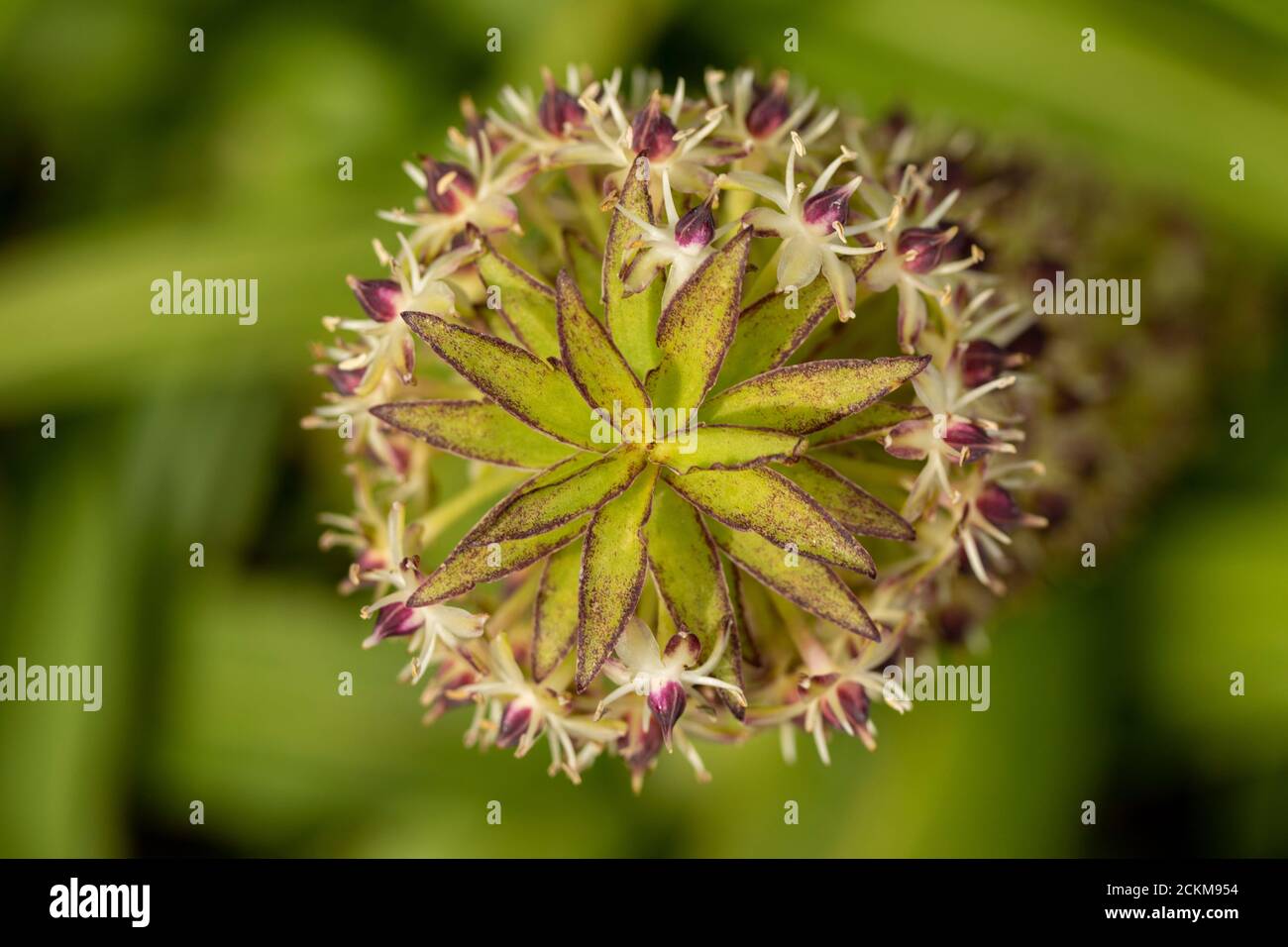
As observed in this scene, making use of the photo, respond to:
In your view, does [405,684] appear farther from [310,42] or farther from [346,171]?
[310,42]

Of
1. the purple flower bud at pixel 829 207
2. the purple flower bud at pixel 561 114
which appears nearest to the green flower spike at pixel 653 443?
the purple flower bud at pixel 829 207

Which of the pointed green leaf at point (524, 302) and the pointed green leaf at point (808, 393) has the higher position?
the pointed green leaf at point (524, 302)

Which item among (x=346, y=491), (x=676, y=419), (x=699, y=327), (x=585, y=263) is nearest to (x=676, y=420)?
(x=676, y=419)

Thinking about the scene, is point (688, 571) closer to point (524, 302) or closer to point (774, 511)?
point (774, 511)

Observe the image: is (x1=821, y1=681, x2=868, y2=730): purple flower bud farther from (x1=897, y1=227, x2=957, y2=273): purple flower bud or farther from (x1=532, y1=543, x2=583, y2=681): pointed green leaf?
(x1=897, y1=227, x2=957, y2=273): purple flower bud

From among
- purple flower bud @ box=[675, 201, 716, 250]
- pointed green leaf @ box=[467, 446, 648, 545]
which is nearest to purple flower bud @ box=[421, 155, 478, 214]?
purple flower bud @ box=[675, 201, 716, 250]

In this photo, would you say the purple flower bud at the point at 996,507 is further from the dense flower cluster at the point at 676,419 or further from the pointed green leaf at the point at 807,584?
the pointed green leaf at the point at 807,584
